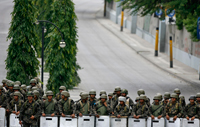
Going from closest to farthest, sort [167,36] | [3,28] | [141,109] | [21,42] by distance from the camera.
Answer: [141,109] → [21,42] → [167,36] → [3,28]

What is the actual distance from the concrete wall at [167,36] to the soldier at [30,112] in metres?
16.0

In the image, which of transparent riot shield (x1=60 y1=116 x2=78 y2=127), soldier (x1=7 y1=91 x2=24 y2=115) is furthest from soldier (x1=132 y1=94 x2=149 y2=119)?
soldier (x1=7 y1=91 x2=24 y2=115)

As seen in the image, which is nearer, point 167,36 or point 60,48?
point 60,48

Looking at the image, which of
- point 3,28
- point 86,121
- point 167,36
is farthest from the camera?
point 3,28

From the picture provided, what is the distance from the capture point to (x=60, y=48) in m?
25.4

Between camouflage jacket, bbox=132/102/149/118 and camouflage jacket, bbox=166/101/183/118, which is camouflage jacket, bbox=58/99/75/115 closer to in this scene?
camouflage jacket, bbox=132/102/149/118

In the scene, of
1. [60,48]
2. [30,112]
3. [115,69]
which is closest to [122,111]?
[30,112]

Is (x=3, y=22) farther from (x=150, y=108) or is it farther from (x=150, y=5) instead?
(x=150, y=108)

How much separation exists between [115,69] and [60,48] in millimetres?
12086

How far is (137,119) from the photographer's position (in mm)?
16750

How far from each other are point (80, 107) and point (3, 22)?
38.0m

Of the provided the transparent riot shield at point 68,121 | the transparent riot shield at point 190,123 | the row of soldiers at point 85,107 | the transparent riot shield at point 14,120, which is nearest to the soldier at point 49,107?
the row of soldiers at point 85,107

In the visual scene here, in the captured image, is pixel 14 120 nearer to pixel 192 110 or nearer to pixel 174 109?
pixel 174 109

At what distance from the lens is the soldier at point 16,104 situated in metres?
17.0
